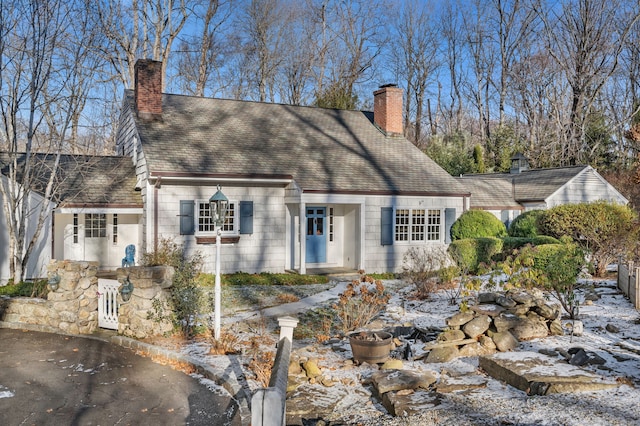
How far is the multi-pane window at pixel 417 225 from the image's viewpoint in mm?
17656

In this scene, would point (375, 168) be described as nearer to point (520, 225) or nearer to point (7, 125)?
point (520, 225)

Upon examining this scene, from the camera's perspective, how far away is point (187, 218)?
15367 millimetres

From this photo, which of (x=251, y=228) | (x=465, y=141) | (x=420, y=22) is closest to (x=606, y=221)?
(x=251, y=228)

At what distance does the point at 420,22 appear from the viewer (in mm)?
39219

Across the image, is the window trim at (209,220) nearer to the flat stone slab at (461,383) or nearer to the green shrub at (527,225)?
the green shrub at (527,225)

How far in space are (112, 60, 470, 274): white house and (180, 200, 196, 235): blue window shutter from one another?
27mm

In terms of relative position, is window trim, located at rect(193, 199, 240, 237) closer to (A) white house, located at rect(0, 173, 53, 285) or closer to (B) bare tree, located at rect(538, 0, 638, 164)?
(A) white house, located at rect(0, 173, 53, 285)

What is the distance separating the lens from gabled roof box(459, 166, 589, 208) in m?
22.9

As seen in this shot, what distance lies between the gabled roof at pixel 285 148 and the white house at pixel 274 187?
4 cm

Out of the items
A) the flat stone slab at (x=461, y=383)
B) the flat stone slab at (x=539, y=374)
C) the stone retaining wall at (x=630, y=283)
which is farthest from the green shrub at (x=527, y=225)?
the flat stone slab at (x=461, y=383)

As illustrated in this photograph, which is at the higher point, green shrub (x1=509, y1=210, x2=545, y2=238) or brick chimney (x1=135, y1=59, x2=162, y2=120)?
brick chimney (x1=135, y1=59, x2=162, y2=120)

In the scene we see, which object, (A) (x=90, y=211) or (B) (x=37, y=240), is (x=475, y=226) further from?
(B) (x=37, y=240)

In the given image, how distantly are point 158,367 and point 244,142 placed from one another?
11.5m

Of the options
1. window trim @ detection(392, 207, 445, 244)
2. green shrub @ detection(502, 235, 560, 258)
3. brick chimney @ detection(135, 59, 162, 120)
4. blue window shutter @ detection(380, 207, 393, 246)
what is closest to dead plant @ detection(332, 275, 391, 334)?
blue window shutter @ detection(380, 207, 393, 246)
